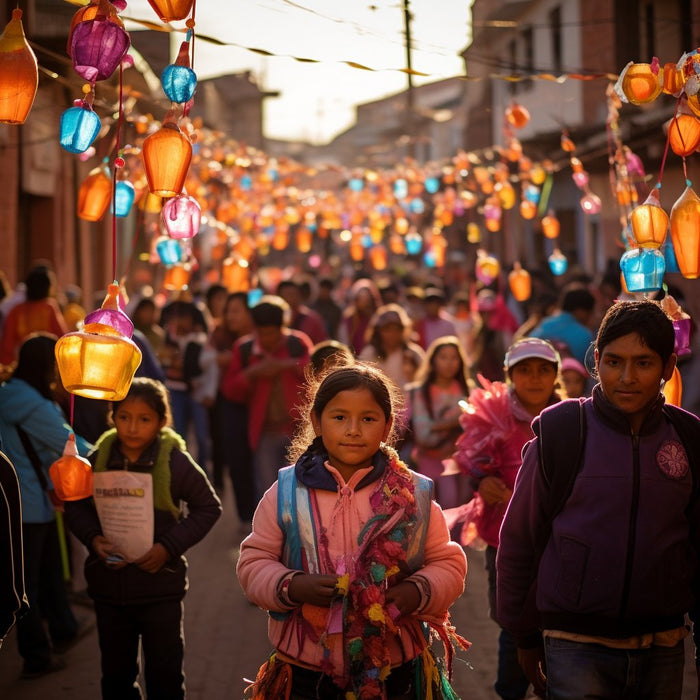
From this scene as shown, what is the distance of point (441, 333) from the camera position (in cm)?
1248

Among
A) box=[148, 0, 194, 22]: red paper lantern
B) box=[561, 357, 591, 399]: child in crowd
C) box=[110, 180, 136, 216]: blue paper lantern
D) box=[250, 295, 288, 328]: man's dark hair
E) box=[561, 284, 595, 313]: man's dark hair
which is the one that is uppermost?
box=[148, 0, 194, 22]: red paper lantern

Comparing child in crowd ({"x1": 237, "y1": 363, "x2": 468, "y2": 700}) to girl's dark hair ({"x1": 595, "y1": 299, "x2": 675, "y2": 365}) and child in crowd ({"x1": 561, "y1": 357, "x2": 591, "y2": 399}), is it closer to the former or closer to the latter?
girl's dark hair ({"x1": 595, "y1": 299, "x2": 675, "y2": 365})

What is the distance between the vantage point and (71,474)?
480cm

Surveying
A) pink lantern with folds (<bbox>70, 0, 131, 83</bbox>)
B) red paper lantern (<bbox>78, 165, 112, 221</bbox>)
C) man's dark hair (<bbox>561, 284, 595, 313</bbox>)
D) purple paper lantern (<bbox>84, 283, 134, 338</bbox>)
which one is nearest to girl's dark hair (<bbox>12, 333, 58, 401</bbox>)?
red paper lantern (<bbox>78, 165, 112, 221</bbox>)

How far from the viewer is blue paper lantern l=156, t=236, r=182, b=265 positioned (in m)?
7.16

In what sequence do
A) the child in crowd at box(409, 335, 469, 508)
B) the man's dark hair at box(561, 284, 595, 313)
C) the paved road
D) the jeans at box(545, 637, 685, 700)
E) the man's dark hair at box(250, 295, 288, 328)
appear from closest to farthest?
the jeans at box(545, 637, 685, 700) → the paved road → the child in crowd at box(409, 335, 469, 508) → the man's dark hair at box(250, 295, 288, 328) → the man's dark hair at box(561, 284, 595, 313)

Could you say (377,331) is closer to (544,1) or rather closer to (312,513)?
(312,513)

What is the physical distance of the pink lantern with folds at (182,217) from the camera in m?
5.22

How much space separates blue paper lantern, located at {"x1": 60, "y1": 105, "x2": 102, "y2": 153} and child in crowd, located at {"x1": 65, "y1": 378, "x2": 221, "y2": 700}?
1.22 metres

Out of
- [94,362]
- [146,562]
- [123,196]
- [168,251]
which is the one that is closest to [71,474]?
[146,562]

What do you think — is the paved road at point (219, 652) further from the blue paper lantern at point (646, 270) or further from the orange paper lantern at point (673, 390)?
the blue paper lantern at point (646, 270)

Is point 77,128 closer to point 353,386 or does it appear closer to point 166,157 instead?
point 166,157

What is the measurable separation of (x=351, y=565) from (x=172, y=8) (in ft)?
6.95

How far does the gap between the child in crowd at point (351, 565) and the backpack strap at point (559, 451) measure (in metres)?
0.37
